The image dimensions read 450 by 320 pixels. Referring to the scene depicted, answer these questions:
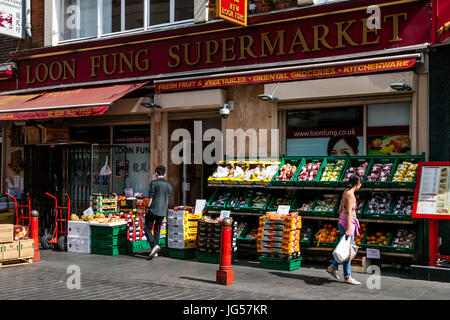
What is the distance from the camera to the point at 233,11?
1176 cm

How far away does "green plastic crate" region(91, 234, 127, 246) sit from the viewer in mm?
11695

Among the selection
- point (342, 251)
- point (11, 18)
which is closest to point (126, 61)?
point (11, 18)

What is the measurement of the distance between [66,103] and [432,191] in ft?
30.2

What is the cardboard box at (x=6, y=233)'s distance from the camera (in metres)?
10.2

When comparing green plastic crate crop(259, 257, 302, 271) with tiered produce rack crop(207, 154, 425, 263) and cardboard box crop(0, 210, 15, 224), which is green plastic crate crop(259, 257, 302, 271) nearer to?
tiered produce rack crop(207, 154, 425, 263)

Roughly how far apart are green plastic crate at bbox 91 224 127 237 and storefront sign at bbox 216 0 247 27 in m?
4.99

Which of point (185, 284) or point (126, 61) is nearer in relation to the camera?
point (185, 284)

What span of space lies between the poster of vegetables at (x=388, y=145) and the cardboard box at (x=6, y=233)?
23.7 feet

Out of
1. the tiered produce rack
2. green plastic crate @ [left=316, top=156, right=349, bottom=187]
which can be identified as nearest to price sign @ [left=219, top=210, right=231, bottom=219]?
the tiered produce rack

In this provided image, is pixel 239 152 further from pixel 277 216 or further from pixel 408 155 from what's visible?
pixel 408 155

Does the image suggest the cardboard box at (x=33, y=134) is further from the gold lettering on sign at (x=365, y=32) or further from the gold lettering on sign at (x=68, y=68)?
the gold lettering on sign at (x=365, y=32)

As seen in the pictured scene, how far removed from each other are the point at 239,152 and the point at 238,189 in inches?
44.5

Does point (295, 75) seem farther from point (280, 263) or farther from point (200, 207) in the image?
point (280, 263)

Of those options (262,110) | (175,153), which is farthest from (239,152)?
(175,153)
